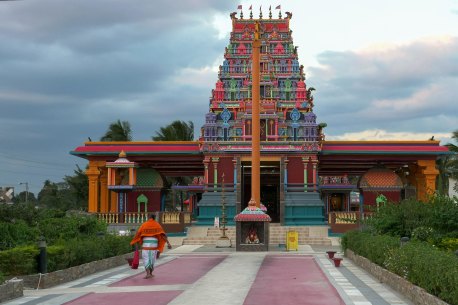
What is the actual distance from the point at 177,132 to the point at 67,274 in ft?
156

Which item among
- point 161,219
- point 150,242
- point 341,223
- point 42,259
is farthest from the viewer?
point 161,219

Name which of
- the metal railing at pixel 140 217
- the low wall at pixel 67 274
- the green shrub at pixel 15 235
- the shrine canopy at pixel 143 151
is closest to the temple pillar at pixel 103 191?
the shrine canopy at pixel 143 151

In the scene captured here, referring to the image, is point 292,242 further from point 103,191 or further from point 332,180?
point 332,180

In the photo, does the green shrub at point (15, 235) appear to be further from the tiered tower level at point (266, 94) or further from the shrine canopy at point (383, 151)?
the shrine canopy at point (383, 151)

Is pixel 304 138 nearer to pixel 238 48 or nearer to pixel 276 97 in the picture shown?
pixel 276 97

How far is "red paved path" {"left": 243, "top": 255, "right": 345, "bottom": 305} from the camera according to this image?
1334cm

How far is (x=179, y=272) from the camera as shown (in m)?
20.1

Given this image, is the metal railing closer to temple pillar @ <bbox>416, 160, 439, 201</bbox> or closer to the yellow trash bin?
the yellow trash bin

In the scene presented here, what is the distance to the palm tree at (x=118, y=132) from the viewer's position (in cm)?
6144

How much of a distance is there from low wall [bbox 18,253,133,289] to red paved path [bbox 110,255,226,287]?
148 cm

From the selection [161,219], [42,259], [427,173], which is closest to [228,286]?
[42,259]

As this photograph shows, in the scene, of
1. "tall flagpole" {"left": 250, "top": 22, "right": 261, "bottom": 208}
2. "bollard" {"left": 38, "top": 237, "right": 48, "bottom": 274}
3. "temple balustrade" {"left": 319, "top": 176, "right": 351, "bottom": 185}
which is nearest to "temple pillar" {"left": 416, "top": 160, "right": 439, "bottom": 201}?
"temple balustrade" {"left": 319, "top": 176, "right": 351, "bottom": 185}

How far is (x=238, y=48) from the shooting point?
48.8 meters

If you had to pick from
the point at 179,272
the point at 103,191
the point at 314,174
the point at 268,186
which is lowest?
the point at 179,272
